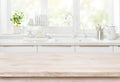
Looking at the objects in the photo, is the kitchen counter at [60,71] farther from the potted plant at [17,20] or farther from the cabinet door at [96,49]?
the potted plant at [17,20]

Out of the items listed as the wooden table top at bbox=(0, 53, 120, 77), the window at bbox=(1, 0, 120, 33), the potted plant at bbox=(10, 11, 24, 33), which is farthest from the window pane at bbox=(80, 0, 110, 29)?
the wooden table top at bbox=(0, 53, 120, 77)

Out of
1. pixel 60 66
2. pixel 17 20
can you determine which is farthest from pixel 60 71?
pixel 17 20

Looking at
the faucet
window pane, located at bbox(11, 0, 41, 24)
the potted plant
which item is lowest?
the faucet

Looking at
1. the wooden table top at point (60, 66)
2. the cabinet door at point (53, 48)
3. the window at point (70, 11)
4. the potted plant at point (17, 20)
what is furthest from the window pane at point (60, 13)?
the wooden table top at point (60, 66)

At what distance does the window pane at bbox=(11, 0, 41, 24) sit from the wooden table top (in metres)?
2.65

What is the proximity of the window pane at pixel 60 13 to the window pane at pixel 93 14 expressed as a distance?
8.1 inches

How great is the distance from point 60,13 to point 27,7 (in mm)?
571

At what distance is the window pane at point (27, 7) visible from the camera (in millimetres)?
4734

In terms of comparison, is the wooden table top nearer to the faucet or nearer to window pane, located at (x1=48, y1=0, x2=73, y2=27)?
the faucet

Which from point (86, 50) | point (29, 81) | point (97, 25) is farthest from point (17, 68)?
point (97, 25)

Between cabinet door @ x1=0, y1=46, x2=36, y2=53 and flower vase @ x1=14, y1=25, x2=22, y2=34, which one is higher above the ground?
flower vase @ x1=14, y1=25, x2=22, y2=34

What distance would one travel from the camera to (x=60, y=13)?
15.6 feet

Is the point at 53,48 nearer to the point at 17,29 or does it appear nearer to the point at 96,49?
the point at 96,49

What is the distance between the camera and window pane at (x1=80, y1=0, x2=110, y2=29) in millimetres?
4746
